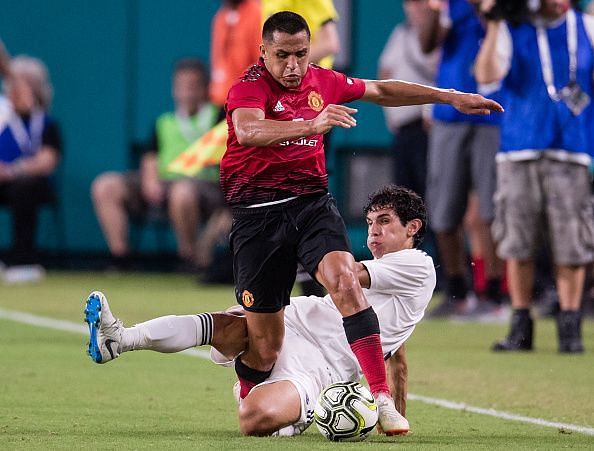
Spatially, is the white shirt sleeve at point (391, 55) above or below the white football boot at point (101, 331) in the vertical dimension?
above

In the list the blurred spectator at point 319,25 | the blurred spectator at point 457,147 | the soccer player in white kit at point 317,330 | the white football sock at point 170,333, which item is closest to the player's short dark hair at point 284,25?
the soccer player in white kit at point 317,330

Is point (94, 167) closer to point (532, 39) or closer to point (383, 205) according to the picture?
point (532, 39)

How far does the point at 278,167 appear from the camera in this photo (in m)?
6.31

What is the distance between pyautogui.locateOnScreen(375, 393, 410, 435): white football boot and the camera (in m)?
5.88

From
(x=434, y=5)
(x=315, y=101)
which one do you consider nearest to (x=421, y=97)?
(x=315, y=101)

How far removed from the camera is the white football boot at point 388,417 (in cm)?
588

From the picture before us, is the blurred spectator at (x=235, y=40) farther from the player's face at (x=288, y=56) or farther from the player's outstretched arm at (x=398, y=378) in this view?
the player's outstretched arm at (x=398, y=378)

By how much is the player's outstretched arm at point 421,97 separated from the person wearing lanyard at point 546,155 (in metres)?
3.07

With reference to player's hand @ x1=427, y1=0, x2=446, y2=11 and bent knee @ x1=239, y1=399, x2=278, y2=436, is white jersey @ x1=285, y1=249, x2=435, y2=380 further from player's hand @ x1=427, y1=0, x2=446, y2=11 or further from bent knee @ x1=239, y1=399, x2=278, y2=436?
player's hand @ x1=427, y1=0, x2=446, y2=11

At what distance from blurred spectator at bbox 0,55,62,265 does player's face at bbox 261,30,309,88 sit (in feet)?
33.1

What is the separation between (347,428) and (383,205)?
3.74 feet

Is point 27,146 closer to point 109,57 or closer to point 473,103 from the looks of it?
point 109,57

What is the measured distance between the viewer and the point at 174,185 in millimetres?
16406

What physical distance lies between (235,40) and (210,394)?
604 cm
